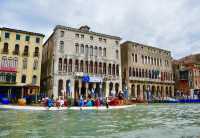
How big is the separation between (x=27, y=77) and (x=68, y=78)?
730 centimetres

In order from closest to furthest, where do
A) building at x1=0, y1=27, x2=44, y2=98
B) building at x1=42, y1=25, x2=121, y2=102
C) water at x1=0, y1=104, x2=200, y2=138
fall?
1. water at x1=0, y1=104, x2=200, y2=138
2. building at x1=0, y1=27, x2=44, y2=98
3. building at x1=42, y1=25, x2=121, y2=102

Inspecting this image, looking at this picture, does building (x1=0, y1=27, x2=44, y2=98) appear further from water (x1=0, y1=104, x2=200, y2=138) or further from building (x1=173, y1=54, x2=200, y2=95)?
building (x1=173, y1=54, x2=200, y2=95)

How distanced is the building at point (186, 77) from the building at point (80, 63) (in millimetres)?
24638

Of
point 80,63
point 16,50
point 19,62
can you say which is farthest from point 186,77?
point 16,50

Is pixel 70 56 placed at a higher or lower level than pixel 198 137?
higher

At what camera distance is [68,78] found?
147ft

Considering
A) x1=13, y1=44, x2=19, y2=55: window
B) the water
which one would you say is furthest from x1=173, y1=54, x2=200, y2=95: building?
the water

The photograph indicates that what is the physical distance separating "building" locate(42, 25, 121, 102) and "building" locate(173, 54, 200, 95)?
80.8 ft

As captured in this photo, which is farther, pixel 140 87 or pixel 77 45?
pixel 140 87

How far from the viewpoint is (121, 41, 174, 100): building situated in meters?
55.5

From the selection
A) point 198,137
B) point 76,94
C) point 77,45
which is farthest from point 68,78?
point 198,137

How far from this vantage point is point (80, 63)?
4659 cm

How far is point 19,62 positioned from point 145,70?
A: 29.9m

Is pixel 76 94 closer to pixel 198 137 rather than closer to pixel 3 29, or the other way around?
pixel 3 29
